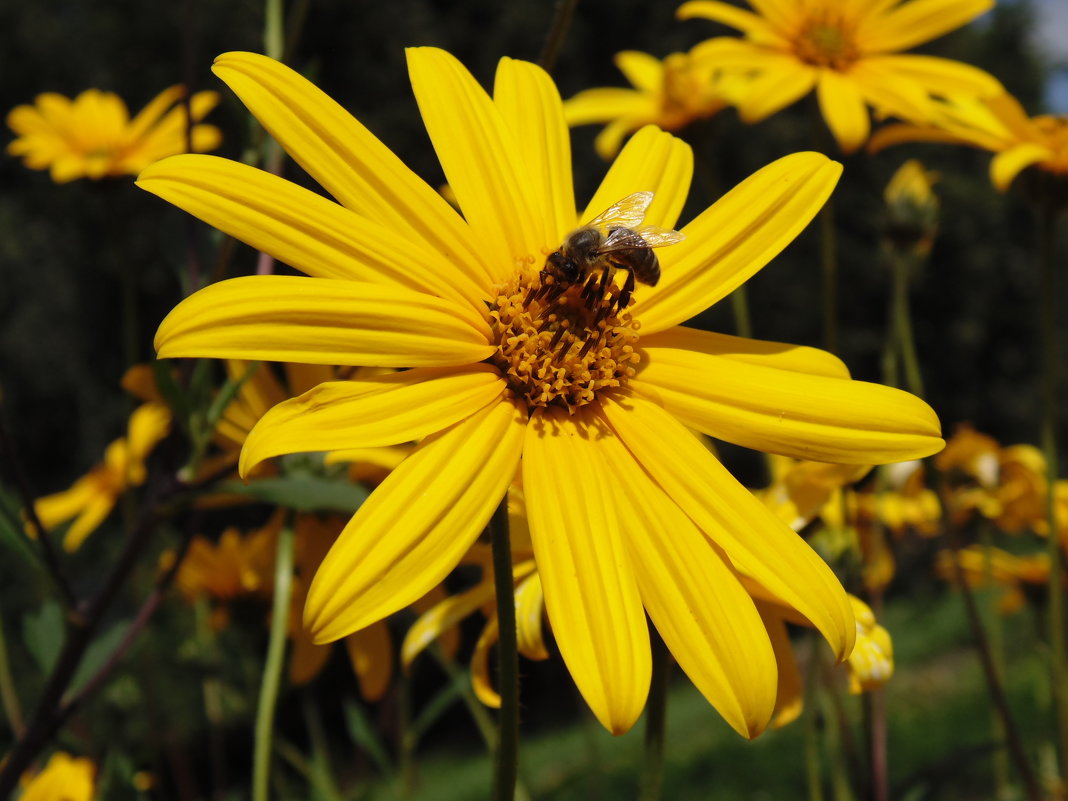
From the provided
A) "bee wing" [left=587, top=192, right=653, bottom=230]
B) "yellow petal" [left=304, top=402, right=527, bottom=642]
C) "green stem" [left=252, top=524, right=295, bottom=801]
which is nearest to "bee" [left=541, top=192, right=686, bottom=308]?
"bee wing" [left=587, top=192, right=653, bottom=230]

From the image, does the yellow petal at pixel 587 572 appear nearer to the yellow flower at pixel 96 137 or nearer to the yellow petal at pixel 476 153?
the yellow petal at pixel 476 153

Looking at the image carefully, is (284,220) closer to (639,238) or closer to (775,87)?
(639,238)

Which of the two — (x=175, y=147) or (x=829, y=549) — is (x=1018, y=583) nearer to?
(x=829, y=549)

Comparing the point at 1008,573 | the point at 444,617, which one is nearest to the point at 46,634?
the point at 444,617

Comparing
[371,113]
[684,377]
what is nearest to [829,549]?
[684,377]

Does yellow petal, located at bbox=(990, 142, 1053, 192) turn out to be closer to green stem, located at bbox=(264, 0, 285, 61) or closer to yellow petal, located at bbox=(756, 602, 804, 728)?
yellow petal, located at bbox=(756, 602, 804, 728)
